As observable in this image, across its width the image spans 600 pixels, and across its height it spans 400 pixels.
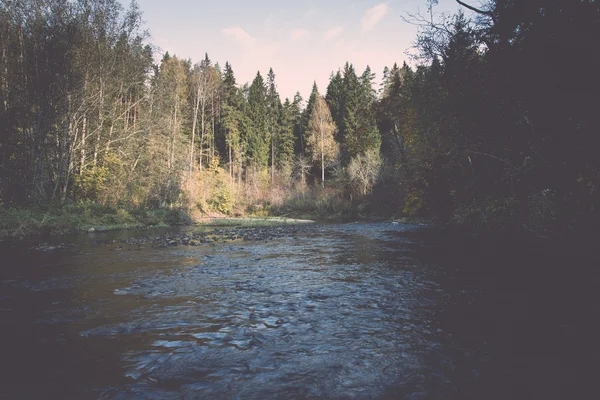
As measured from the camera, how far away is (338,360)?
3.08 meters

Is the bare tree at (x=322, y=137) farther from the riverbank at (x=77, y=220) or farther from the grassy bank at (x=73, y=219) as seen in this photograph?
the grassy bank at (x=73, y=219)

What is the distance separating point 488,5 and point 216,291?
37.6 ft

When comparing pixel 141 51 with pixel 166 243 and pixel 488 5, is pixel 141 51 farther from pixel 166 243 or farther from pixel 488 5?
pixel 488 5

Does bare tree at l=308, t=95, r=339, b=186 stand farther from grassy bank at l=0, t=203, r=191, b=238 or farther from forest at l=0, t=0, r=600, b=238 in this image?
grassy bank at l=0, t=203, r=191, b=238

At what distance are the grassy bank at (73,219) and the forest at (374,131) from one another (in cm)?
68

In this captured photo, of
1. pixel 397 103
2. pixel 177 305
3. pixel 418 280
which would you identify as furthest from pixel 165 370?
pixel 397 103

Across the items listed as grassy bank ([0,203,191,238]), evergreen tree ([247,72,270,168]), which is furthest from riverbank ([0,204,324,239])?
evergreen tree ([247,72,270,168])

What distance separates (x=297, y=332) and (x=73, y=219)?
54.4 feet

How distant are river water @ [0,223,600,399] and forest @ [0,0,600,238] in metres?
2.85

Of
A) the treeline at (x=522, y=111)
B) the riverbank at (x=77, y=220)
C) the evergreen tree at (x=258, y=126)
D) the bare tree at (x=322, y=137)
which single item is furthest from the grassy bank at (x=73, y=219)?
the bare tree at (x=322, y=137)

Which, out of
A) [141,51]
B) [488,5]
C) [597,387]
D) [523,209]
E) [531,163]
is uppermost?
[141,51]

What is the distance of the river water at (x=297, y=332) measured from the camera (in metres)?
2.64

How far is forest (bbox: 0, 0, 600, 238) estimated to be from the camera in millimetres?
6711

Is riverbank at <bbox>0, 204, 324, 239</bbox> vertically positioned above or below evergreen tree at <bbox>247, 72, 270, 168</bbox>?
below
